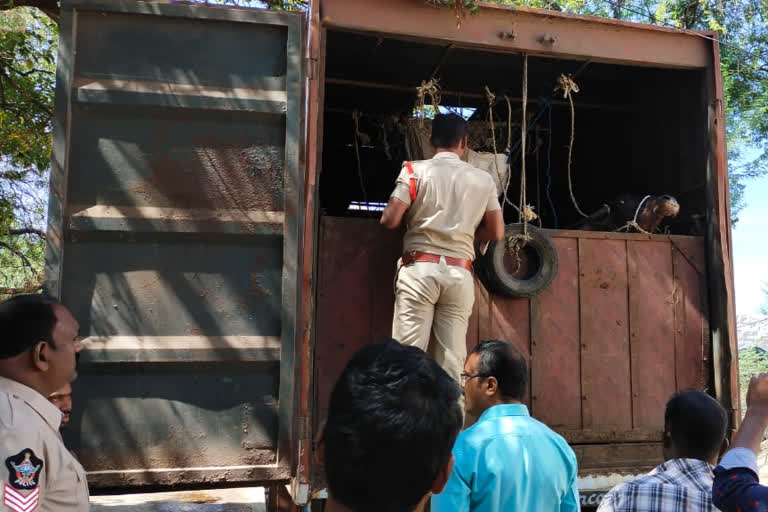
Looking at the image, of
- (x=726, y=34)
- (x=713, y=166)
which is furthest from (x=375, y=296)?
(x=726, y=34)

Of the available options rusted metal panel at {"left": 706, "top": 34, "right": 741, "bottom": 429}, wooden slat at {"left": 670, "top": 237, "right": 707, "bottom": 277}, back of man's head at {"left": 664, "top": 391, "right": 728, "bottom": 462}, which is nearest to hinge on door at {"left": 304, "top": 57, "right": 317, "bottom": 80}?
back of man's head at {"left": 664, "top": 391, "right": 728, "bottom": 462}

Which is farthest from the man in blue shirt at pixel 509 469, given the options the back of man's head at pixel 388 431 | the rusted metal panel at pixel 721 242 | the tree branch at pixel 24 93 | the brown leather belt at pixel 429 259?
the tree branch at pixel 24 93

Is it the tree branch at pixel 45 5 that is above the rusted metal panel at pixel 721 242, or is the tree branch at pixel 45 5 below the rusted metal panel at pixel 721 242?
above

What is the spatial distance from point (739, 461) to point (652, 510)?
406 millimetres

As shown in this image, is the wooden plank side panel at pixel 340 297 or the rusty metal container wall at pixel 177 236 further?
the wooden plank side panel at pixel 340 297

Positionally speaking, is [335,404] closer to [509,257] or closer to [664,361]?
[509,257]

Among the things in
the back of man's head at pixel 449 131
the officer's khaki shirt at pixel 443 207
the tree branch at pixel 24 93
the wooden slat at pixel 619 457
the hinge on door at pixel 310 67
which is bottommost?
the wooden slat at pixel 619 457

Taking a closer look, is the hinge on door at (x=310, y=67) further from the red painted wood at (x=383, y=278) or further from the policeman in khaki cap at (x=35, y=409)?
the policeman in khaki cap at (x=35, y=409)

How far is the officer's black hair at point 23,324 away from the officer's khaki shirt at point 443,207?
6.52ft

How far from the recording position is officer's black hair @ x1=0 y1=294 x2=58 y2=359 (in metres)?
2.02

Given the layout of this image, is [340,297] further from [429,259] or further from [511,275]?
[511,275]

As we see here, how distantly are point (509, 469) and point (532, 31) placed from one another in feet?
9.05

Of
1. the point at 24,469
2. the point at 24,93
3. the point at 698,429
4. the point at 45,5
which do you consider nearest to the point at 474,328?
the point at 698,429

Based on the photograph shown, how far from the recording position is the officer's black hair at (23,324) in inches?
79.5
